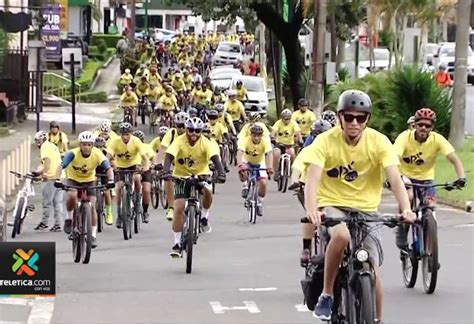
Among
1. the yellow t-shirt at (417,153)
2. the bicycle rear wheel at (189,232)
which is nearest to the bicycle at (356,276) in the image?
the yellow t-shirt at (417,153)

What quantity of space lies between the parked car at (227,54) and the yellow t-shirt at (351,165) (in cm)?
6656

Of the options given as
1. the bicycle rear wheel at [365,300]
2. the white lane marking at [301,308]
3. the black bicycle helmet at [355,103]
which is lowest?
the white lane marking at [301,308]

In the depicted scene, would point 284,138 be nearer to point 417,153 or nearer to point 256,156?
point 256,156

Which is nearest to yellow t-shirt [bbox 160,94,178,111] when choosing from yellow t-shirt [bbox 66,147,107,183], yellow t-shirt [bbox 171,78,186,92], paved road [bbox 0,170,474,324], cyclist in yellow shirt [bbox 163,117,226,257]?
yellow t-shirt [bbox 171,78,186,92]

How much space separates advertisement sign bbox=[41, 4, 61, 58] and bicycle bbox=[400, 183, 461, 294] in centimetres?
3492

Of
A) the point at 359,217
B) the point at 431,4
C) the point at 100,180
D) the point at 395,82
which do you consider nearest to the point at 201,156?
the point at 100,180

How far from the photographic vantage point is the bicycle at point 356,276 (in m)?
9.09

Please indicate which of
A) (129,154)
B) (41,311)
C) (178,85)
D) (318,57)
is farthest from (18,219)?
(178,85)

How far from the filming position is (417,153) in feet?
47.3

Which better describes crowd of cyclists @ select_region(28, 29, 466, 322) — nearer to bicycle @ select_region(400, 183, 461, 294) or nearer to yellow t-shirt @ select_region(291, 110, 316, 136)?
yellow t-shirt @ select_region(291, 110, 316, 136)

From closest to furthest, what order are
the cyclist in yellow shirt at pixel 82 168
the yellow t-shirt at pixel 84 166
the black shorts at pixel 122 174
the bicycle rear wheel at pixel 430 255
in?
the bicycle rear wheel at pixel 430 255 < the cyclist in yellow shirt at pixel 82 168 < the yellow t-shirt at pixel 84 166 < the black shorts at pixel 122 174

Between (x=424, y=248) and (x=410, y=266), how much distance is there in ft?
1.61

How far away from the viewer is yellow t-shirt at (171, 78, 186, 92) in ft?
156

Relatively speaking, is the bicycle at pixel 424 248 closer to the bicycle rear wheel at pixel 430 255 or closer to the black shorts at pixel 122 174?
the bicycle rear wheel at pixel 430 255
